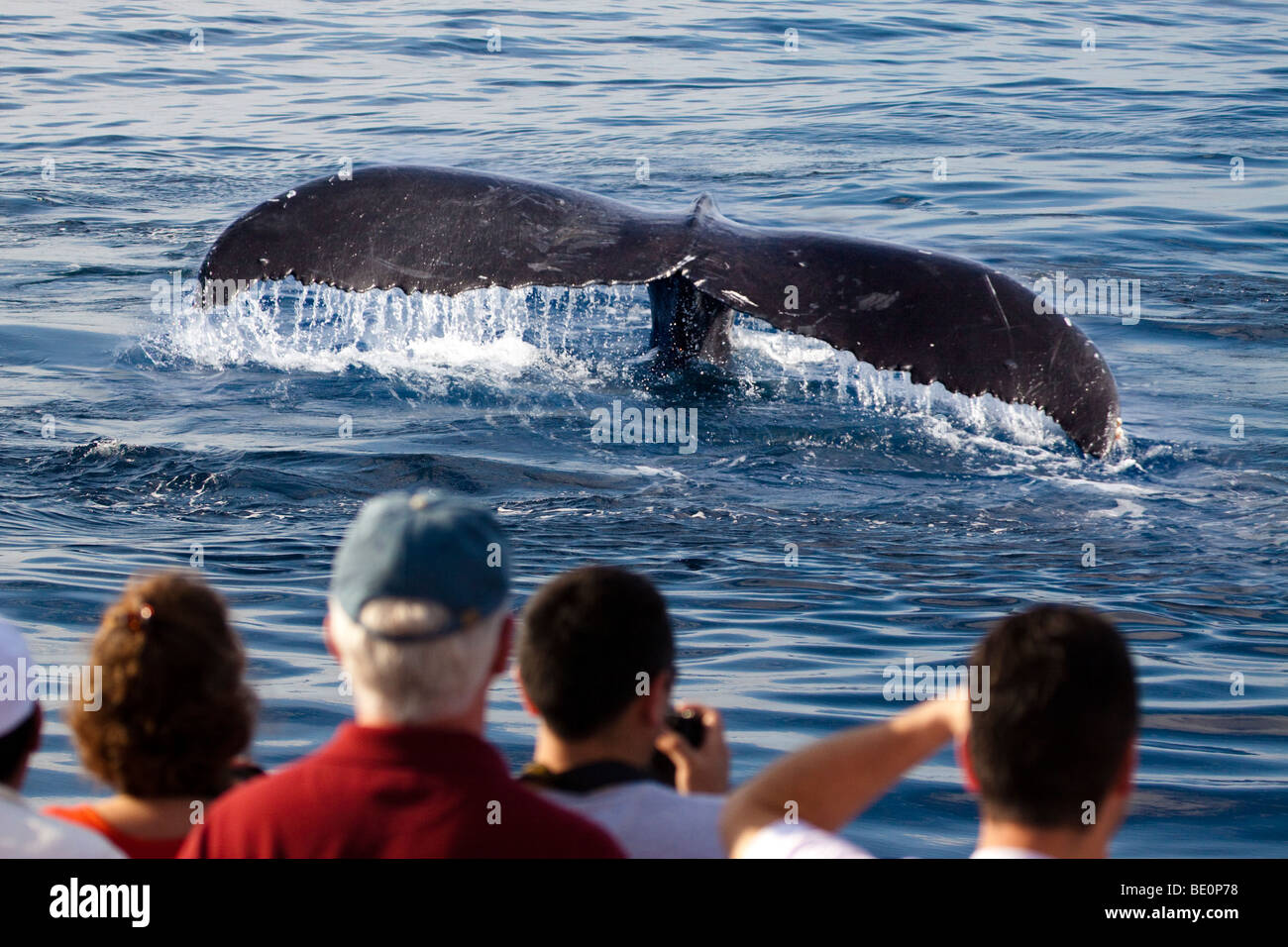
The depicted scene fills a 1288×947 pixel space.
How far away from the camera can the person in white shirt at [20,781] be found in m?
2.55

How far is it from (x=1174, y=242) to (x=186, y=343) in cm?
791

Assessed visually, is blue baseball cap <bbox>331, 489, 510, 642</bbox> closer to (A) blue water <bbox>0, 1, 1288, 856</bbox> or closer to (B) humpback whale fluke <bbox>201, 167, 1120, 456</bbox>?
(A) blue water <bbox>0, 1, 1288, 856</bbox>

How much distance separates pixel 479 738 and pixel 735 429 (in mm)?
5538

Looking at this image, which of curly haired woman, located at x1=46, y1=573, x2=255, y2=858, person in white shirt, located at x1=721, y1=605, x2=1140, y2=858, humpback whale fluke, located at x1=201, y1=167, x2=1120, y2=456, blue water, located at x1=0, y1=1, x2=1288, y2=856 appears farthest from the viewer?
humpback whale fluke, located at x1=201, y1=167, x2=1120, y2=456

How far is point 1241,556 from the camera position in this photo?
6668 millimetres

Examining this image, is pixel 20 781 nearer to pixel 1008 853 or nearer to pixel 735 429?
pixel 1008 853

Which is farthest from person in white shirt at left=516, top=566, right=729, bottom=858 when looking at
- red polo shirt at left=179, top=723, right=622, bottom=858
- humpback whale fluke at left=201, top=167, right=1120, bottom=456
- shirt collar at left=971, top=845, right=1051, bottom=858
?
humpback whale fluke at left=201, top=167, right=1120, bottom=456

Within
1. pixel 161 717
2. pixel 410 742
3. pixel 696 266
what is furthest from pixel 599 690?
pixel 696 266

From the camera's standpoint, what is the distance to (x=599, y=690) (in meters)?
2.87

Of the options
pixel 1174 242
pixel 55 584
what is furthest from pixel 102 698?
pixel 1174 242

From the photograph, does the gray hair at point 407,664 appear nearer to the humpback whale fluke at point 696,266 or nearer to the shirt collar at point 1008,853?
the shirt collar at point 1008,853

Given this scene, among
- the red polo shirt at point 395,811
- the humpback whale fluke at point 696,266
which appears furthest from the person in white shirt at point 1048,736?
the humpback whale fluke at point 696,266

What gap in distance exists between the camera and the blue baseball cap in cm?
260
